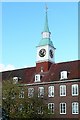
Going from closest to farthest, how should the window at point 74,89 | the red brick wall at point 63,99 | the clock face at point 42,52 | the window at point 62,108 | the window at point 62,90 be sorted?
1. the red brick wall at point 63,99
2. the window at point 74,89
3. the window at point 62,108
4. the window at point 62,90
5. the clock face at point 42,52

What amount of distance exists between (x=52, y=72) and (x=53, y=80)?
2957mm

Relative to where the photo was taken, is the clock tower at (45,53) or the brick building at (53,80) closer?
the brick building at (53,80)

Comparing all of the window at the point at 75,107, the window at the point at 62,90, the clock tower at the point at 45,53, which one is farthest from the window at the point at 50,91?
the clock tower at the point at 45,53

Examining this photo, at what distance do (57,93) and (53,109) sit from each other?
2.44m

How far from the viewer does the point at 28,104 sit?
41.5m

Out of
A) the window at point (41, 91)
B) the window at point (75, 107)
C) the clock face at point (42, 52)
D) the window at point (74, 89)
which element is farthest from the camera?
the clock face at point (42, 52)

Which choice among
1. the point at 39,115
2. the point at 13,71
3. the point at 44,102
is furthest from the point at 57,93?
the point at 13,71

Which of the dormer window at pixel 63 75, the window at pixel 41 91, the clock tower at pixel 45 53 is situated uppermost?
the clock tower at pixel 45 53

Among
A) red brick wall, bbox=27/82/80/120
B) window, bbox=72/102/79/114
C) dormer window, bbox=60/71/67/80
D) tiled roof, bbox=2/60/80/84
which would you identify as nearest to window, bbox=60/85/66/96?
red brick wall, bbox=27/82/80/120

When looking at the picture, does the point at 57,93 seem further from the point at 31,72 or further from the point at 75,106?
the point at 31,72

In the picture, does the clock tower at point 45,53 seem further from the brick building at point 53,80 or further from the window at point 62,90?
the window at point 62,90

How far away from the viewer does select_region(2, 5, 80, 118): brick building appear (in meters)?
45.3

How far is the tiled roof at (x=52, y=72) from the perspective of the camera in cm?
4729

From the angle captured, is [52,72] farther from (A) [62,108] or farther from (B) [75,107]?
(B) [75,107]
